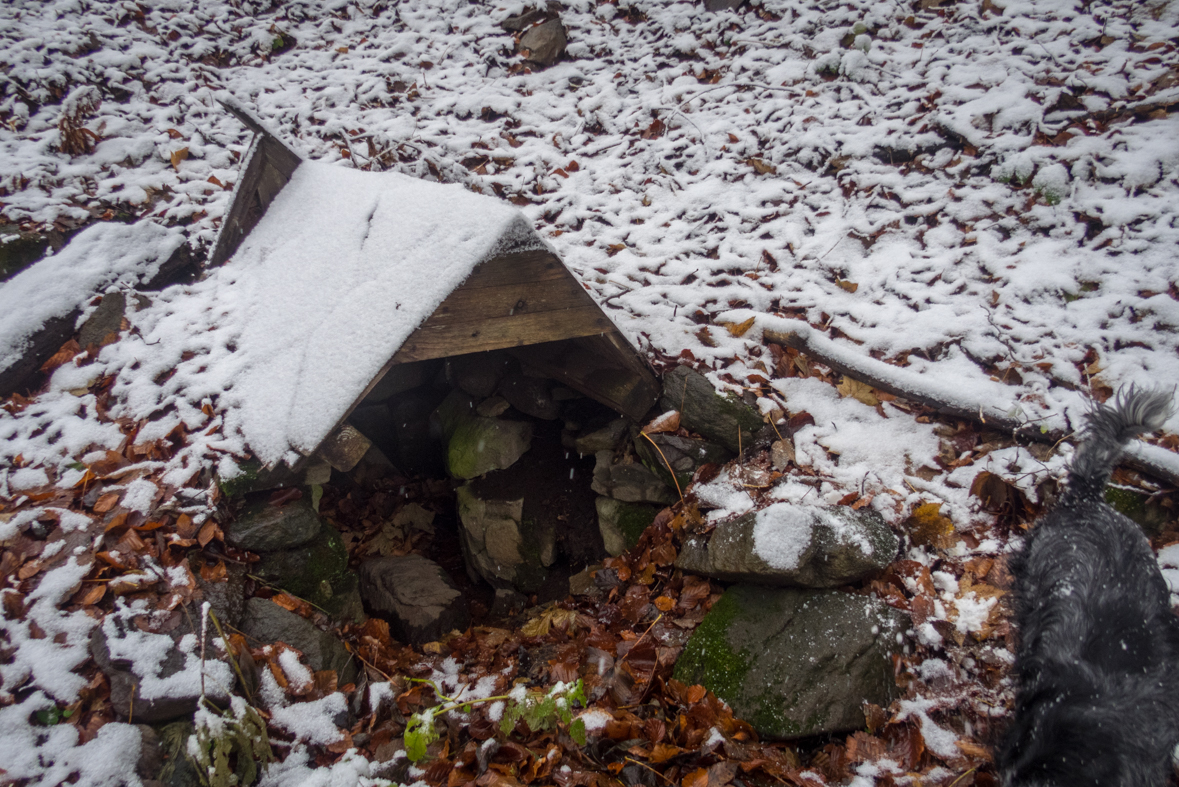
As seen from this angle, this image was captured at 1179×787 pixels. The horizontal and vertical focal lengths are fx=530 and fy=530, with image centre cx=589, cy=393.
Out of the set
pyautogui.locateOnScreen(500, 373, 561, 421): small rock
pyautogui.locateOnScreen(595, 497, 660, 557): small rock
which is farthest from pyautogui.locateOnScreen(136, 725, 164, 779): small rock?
pyautogui.locateOnScreen(500, 373, 561, 421): small rock

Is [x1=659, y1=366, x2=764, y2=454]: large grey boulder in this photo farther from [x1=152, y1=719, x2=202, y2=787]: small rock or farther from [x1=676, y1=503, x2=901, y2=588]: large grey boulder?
[x1=152, y1=719, x2=202, y2=787]: small rock

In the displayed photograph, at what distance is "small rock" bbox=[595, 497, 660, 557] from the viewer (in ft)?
11.0

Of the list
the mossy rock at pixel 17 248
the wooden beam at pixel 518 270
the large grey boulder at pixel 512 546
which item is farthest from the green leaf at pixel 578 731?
the mossy rock at pixel 17 248

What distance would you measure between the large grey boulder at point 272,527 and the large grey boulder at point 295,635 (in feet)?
0.89

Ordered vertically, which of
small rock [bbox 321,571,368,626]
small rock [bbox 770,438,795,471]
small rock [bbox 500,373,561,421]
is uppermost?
small rock [bbox 770,438,795,471]

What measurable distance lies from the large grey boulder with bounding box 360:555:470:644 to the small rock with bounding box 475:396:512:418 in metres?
1.09

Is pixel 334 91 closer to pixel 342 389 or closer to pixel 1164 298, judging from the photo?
pixel 342 389

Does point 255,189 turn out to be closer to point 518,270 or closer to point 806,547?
point 518,270

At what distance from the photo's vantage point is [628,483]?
3385 mm

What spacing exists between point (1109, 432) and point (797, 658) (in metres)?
1.50

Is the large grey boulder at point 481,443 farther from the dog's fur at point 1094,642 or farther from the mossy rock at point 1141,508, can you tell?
the mossy rock at point 1141,508

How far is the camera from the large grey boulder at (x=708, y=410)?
3.08m

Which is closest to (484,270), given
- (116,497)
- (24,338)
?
(116,497)

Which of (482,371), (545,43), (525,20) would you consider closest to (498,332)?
(482,371)
